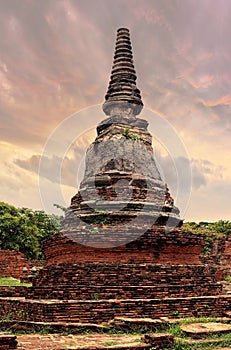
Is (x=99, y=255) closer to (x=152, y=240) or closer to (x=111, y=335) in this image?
(x=152, y=240)

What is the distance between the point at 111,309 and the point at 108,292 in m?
1.12

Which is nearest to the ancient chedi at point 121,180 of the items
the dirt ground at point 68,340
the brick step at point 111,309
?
the brick step at point 111,309

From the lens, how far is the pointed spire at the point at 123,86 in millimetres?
18578

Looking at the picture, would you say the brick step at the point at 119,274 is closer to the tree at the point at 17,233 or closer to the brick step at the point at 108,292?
the brick step at the point at 108,292

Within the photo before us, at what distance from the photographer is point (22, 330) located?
1027 centimetres

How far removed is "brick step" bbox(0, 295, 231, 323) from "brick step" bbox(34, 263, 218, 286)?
146 centimetres

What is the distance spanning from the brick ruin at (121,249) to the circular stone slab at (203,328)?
154cm

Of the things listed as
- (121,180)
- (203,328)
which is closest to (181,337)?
(203,328)

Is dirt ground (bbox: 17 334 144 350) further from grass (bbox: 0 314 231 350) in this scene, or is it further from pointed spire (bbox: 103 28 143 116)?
pointed spire (bbox: 103 28 143 116)

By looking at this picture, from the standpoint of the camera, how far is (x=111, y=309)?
1070 centimetres

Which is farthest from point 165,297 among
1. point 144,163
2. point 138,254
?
point 144,163

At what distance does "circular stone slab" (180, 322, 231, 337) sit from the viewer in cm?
863

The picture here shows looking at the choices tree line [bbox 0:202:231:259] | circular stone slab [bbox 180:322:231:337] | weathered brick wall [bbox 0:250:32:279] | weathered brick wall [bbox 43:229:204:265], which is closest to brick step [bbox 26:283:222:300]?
weathered brick wall [bbox 43:229:204:265]

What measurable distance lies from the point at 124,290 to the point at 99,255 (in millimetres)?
1974
